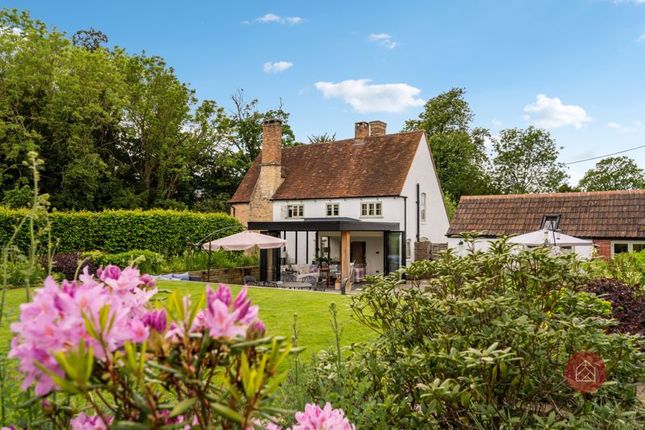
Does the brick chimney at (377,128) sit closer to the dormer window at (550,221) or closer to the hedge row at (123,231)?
the dormer window at (550,221)

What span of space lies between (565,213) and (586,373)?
22.6 meters

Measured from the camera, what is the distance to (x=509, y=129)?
49.7 meters

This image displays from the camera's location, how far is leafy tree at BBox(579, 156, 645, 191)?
181ft

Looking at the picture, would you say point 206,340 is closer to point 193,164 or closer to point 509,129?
point 193,164

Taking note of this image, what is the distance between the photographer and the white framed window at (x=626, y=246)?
2058cm

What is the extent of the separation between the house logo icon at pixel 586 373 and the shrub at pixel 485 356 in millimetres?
85

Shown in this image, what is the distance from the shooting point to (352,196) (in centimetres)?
2762

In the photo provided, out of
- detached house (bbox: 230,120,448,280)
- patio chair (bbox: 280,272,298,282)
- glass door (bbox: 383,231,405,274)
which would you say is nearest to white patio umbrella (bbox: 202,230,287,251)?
patio chair (bbox: 280,272,298,282)

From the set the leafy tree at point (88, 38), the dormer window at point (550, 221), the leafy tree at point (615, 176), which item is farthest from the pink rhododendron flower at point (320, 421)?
the leafy tree at point (615, 176)

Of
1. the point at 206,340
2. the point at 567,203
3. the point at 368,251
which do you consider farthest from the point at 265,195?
the point at 206,340

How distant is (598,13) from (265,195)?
20.1 meters

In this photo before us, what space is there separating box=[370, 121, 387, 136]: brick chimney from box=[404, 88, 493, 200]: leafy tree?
938 cm

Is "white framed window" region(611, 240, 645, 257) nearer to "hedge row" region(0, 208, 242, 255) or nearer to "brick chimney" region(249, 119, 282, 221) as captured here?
"brick chimney" region(249, 119, 282, 221)

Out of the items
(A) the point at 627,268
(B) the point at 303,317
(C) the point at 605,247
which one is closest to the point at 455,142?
(C) the point at 605,247
